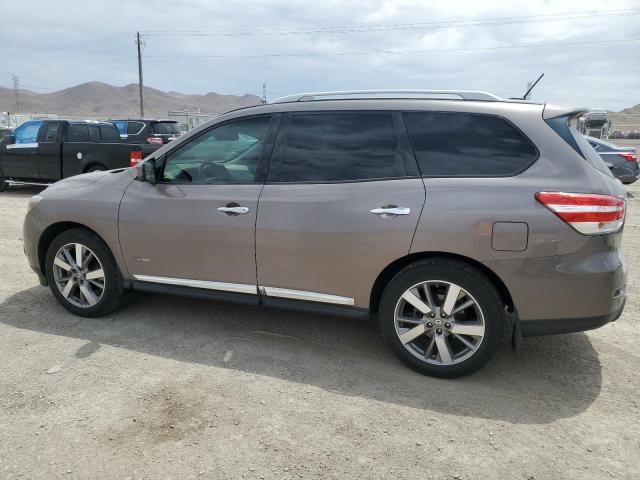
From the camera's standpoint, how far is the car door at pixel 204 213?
3.84 metres

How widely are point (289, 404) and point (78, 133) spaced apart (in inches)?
425

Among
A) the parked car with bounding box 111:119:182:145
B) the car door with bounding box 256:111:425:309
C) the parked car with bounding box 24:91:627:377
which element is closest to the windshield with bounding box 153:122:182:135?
the parked car with bounding box 111:119:182:145

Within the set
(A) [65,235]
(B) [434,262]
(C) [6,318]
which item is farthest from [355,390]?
(C) [6,318]

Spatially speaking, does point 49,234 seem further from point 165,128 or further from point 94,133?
point 165,128

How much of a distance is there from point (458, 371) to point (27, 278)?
15.0 feet

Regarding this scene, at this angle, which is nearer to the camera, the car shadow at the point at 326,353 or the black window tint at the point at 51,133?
the car shadow at the point at 326,353

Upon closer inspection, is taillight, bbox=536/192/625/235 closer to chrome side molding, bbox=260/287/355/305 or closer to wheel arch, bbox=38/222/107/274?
chrome side molding, bbox=260/287/355/305

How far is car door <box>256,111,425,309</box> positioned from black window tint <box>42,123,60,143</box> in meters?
9.94

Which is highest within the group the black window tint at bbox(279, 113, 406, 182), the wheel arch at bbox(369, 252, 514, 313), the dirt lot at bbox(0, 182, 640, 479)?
the black window tint at bbox(279, 113, 406, 182)

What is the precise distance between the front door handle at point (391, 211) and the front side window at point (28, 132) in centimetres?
1127

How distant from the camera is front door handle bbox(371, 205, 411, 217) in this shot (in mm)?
3352

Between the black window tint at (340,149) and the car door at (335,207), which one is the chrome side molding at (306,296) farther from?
the black window tint at (340,149)

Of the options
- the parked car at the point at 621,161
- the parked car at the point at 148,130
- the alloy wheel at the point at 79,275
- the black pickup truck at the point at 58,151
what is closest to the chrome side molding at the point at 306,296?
the alloy wheel at the point at 79,275

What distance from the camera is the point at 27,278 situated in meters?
5.52
